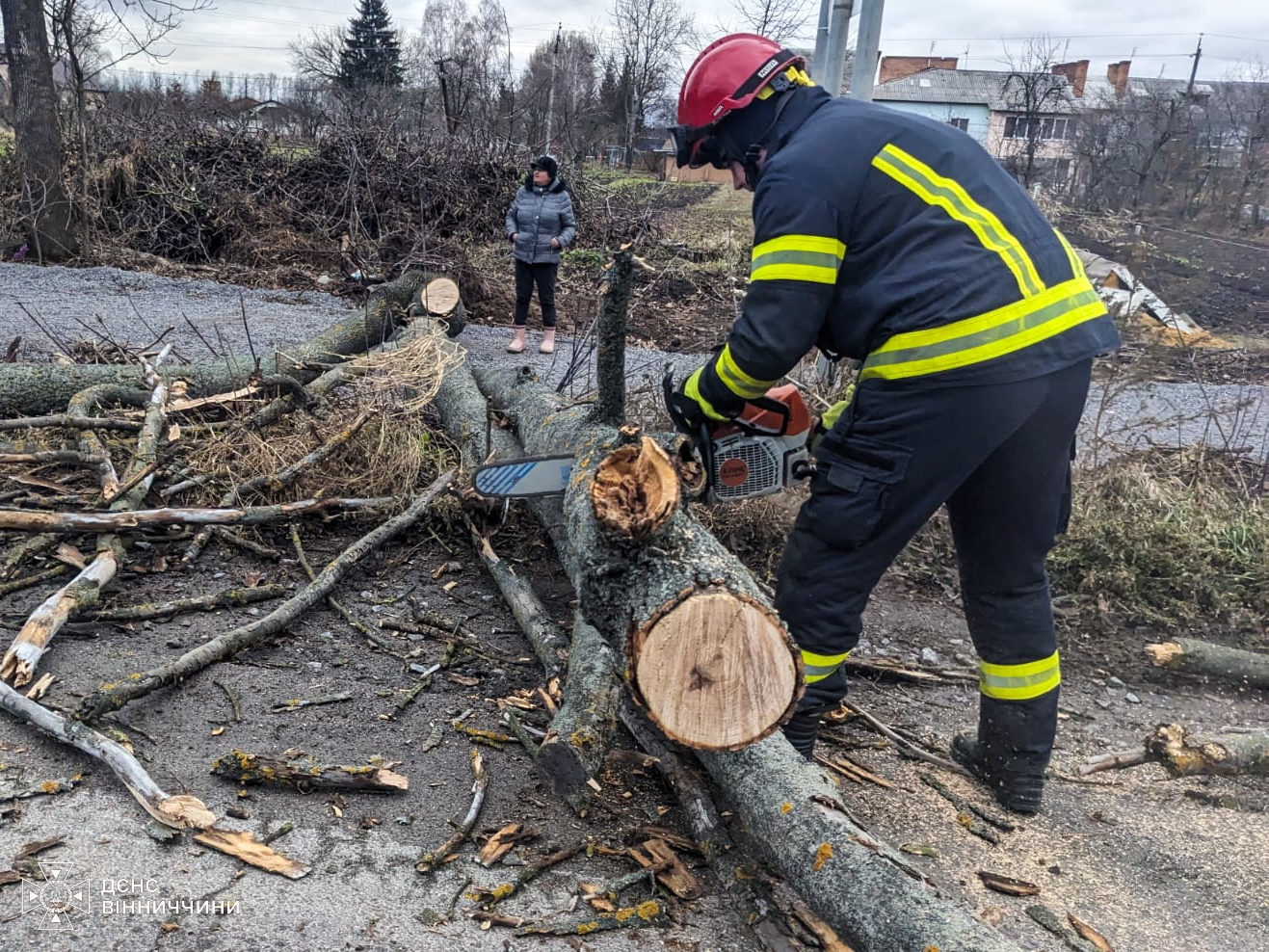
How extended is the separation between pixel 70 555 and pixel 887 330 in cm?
320

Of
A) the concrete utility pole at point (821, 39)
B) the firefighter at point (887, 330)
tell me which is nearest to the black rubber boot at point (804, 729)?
the firefighter at point (887, 330)

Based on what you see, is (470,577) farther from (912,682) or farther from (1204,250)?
(1204,250)

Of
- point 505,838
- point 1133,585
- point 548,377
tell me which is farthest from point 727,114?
point 548,377

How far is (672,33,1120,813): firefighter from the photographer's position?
2363 millimetres

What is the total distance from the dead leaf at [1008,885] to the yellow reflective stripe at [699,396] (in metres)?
1.43

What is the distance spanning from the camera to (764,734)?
210cm

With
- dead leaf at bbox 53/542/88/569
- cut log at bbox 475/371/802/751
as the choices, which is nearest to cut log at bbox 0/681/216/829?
dead leaf at bbox 53/542/88/569

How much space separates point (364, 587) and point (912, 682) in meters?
2.27

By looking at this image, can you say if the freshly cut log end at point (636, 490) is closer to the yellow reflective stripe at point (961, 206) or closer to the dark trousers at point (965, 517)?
the dark trousers at point (965, 517)

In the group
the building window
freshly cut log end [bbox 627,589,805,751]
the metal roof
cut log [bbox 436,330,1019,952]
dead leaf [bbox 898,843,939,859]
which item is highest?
the metal roof

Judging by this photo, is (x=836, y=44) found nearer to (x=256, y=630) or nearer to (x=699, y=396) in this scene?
(x=699, y=396)

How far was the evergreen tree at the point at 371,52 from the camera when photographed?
24328 millimetres

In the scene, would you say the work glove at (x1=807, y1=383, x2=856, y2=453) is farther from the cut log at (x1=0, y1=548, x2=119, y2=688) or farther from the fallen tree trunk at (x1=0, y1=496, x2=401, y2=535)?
the cut log at (x1=0, y1=548, x2=119, y2=688)

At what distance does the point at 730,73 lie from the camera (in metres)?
2.59
